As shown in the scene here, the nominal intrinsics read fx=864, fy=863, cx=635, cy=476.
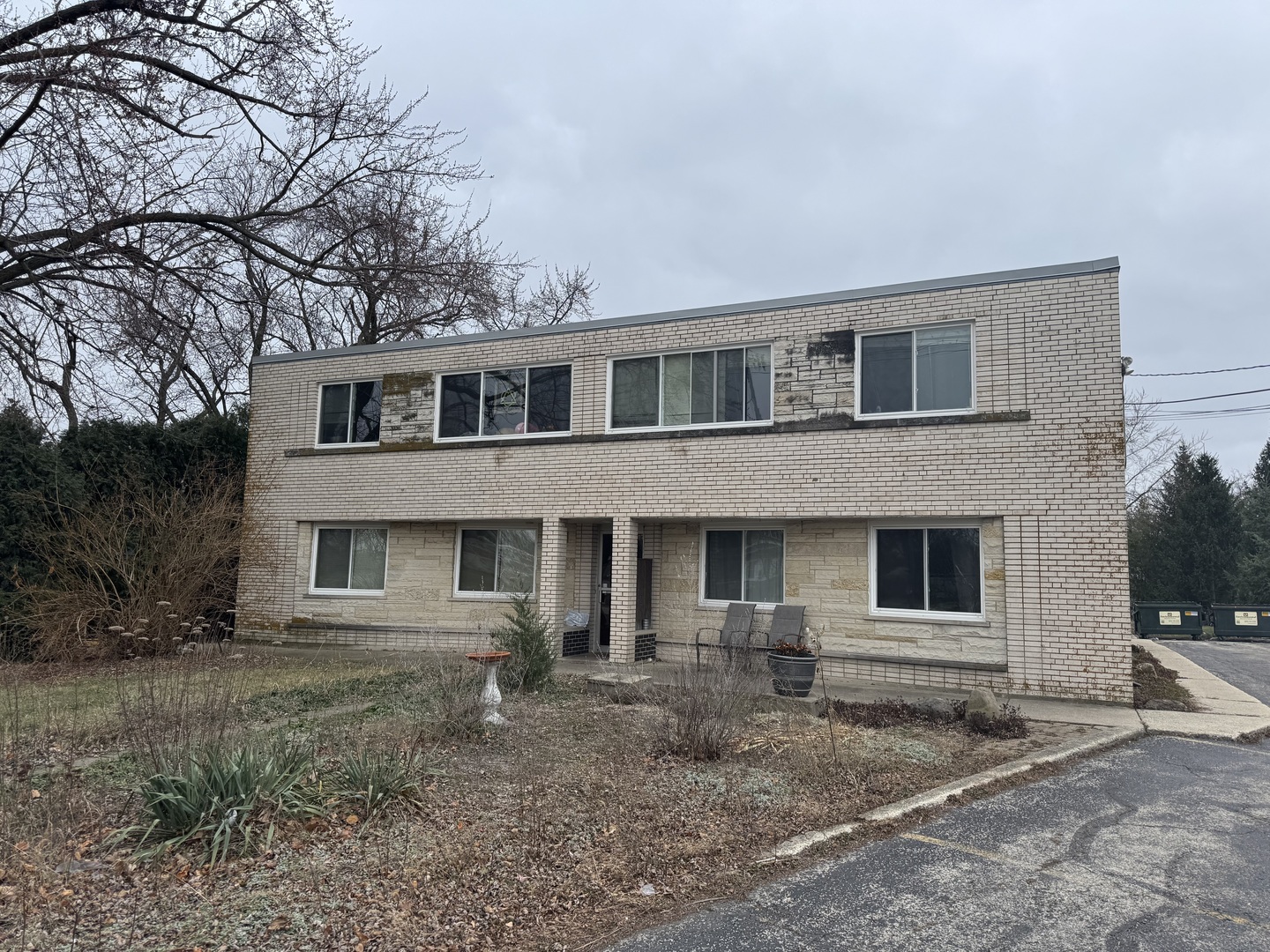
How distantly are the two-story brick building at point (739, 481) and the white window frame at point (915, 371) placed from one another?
0.04 metres

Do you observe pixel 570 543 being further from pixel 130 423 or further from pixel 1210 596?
pixel 1210 596

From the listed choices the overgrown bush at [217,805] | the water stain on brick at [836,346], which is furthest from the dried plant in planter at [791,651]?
the overgrown bush at [217,805]

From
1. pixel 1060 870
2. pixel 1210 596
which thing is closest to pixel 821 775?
pixel 1060 870

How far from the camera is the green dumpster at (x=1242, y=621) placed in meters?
24.5

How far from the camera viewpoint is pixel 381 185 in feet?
45.0

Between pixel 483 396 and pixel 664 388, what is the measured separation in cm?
356

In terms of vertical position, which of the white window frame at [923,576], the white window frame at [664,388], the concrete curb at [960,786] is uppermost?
the white window frame at [664,388]

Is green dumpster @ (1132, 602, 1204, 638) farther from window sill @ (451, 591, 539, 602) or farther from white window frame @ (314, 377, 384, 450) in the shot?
white window frame @ (314, 377, 384, 450)

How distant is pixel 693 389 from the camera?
13898mm

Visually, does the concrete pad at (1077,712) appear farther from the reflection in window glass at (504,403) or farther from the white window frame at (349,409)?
the white window frame at (349,409)

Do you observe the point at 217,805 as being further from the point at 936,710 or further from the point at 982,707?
the point at 936,710

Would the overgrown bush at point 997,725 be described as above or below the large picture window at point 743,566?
below

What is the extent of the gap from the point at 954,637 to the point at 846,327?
4.66 metres

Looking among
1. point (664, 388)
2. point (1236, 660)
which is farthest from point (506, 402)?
point (1236, 660)
